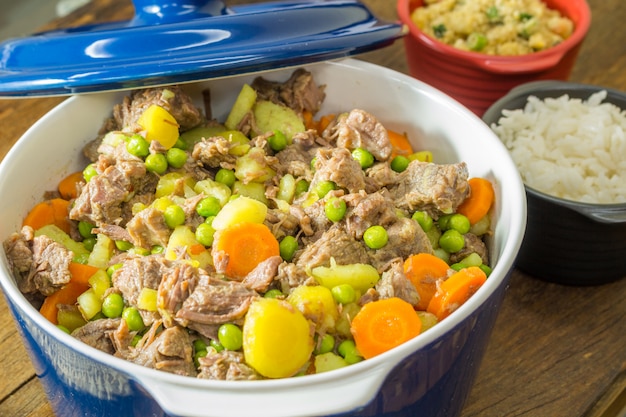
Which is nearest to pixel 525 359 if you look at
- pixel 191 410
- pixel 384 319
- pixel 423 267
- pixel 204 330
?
pixel 423 267

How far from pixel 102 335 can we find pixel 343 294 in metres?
0.67

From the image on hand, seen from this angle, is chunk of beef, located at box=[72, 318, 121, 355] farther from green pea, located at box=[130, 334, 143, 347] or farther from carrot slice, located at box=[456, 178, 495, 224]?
carrot slice, located at box=[456, 178, 495, 224]

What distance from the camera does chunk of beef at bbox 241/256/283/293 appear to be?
2.03m

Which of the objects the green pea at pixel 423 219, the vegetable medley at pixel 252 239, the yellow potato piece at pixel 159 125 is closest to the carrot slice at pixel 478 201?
the vegetable medley at pixel 252 239

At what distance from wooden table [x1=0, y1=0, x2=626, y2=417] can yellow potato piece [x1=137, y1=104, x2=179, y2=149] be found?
86 cm

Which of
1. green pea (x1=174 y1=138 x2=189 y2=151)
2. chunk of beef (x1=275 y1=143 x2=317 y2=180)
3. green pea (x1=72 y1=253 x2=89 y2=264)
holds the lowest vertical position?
green pea (x1=72 y1=253 x2=89 y2=264)

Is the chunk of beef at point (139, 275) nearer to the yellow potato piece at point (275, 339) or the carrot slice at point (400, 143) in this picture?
the yellow potato piece at point (275, 339)

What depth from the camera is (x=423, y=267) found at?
2.15 metres

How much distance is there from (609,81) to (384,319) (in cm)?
237

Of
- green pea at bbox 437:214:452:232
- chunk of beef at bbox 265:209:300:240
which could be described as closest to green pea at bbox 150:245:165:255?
chunk of beef at bbox 265:209:300:240

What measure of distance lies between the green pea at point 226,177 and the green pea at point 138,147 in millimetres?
239

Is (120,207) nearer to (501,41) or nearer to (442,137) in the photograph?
(442,137)

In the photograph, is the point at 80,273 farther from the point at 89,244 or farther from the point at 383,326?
the point at 383,326

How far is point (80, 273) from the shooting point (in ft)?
7.25
